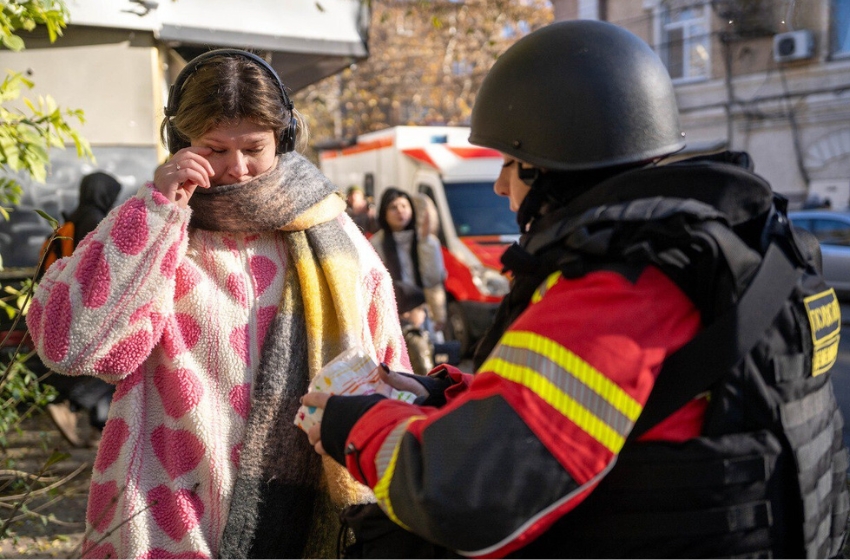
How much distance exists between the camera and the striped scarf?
200 cm

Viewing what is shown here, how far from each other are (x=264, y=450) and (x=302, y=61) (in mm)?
6196

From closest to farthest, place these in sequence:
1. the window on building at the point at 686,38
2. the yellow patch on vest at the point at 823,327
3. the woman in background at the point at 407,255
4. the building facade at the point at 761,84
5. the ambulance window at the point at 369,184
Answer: the yellow patch on vest at the point at 823,327, the woman in background at the point at 407,255, the ambulance window at the point at 369,184, the building facade at the point at 761,84, the window on building at the point at 686,38

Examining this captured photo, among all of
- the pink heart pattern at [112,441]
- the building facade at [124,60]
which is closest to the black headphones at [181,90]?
the pink heart pattern at [112,441]

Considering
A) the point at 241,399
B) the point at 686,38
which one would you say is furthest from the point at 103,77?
the point at 686,38

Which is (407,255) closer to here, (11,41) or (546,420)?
(11,41)

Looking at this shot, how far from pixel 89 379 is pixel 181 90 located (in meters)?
4.06

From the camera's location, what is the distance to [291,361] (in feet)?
6.72

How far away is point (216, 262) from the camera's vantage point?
2.07 meters

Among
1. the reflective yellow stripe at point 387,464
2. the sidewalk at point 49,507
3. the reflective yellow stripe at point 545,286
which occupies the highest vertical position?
the reflective yellow stripe at point 545,286

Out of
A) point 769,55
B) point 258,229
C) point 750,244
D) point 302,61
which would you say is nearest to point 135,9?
point 302,61

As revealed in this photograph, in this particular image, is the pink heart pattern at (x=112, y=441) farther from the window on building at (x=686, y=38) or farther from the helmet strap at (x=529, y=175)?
the window on building at (x=686, y=38)

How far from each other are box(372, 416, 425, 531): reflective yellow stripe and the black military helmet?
0.54 m

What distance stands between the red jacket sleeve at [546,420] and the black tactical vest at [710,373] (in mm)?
44

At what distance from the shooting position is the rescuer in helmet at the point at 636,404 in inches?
47.9
